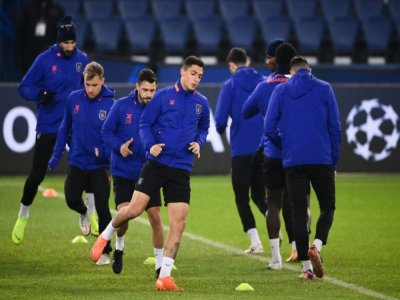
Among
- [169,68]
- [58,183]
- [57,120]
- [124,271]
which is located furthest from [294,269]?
[169,68]

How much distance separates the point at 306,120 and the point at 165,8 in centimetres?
1567

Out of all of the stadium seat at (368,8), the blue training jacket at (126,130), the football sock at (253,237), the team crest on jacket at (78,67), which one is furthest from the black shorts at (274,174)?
the stadium seat at (368,8)

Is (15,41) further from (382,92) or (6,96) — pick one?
(382,92)

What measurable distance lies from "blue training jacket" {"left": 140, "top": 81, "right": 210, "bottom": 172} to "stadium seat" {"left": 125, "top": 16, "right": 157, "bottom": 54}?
14984mm

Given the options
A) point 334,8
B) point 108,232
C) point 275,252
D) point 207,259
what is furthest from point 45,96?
point 334,8

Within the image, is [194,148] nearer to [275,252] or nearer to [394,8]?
[275,252]

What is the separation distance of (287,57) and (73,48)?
280 centimetres

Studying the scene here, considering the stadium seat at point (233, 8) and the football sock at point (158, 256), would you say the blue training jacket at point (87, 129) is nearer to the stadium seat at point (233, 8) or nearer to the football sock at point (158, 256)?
the football sock at point (158, 256)

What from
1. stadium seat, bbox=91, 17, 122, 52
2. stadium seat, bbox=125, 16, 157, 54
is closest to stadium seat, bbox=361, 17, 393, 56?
stadium seat, bbox=125, 16, 157, 54

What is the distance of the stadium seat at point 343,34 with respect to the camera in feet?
83.1

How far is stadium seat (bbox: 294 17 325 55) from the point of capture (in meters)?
25.1

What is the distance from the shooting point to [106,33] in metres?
24.8

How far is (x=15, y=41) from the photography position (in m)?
23.9

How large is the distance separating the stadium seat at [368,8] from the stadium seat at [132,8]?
4697 millimetres
